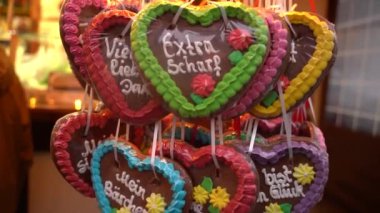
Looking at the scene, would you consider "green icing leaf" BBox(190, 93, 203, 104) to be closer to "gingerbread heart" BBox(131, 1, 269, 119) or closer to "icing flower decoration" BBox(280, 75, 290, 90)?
"gingerbread heart" BBox(131, 1, 269, 119)

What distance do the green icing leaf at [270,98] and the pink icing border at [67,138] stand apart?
0.23m

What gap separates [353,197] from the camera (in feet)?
7.80

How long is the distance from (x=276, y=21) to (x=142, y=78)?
17cm

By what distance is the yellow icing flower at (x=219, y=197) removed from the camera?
594 mm

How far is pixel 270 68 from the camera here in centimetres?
57

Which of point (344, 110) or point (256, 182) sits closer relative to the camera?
point (256, 182)

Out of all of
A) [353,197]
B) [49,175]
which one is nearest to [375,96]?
[353,197]

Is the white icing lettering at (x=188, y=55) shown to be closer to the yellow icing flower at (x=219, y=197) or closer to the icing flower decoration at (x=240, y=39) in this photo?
the icing flower decoration at (x=240, y=39)

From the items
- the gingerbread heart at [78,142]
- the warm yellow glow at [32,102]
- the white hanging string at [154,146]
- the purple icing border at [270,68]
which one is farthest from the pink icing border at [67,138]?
the warm yellow glow at [32,102]

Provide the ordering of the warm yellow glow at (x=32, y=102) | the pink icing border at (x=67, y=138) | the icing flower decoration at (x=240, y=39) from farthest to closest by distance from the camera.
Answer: the warm yellow glow at (x=32, y=102), the pink icing border at (x=67, y=138), the icing flower decoration at (x=240, y=39)

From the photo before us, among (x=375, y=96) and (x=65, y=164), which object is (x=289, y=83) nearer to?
(x=65, y=164)

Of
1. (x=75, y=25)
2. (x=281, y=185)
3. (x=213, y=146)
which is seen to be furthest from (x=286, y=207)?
(x=75, y=25)

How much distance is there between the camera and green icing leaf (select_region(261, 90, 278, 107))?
0.61 meters

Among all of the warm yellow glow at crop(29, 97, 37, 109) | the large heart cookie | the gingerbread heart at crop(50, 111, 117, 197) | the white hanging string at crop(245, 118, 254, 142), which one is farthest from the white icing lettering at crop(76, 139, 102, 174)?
the warm yellow glow at crop(29, 97, 37, 109)
